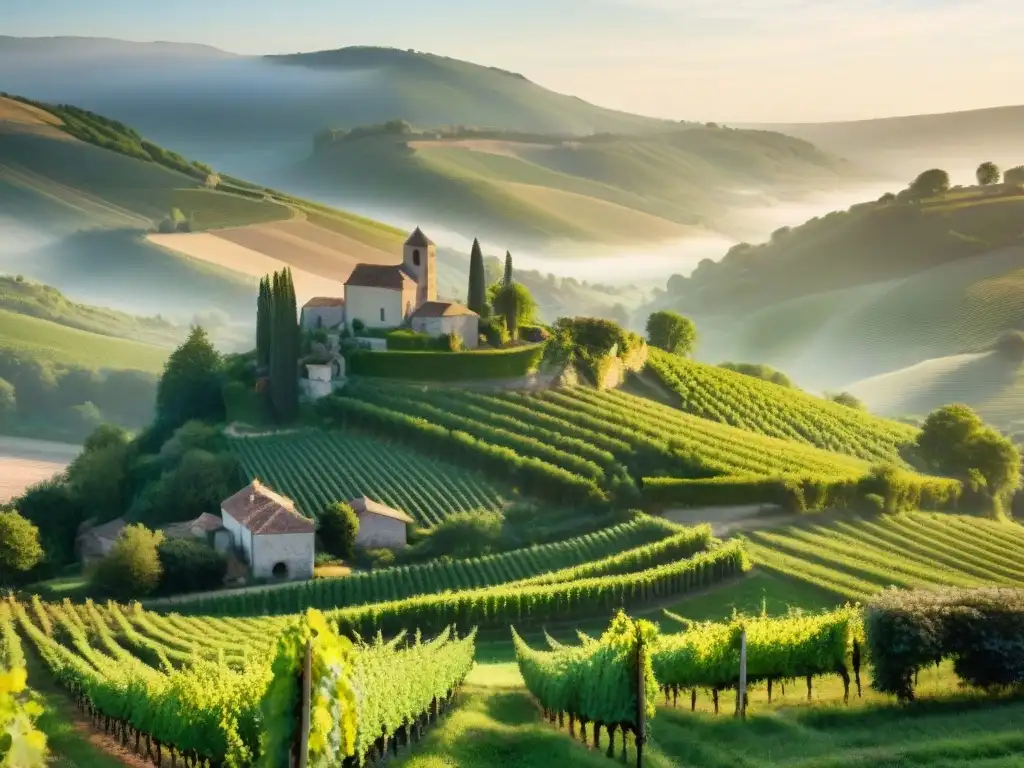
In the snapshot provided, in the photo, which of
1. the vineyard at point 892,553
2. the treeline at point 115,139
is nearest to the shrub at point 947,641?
the vineyard at point 892,553

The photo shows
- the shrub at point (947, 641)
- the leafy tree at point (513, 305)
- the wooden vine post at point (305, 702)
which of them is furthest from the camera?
the leafy tree at point (513, 305)

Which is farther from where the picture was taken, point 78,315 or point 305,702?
point 78,315

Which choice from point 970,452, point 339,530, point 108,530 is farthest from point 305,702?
point 970,452

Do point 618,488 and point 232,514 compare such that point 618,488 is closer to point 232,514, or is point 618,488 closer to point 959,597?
point 232,514

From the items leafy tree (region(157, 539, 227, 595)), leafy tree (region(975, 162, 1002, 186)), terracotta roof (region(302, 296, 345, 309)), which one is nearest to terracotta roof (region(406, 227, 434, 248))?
terracotta roof (region(302, 296, 345, 309))

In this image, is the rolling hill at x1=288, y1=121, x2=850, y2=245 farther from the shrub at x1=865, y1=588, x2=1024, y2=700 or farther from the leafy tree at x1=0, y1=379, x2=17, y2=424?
the shrub at x1=865, y1=588, x2=1024, y2=700

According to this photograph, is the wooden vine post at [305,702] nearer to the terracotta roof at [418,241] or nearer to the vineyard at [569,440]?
the vineyard at [569,440]

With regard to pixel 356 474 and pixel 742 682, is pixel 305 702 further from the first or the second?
pixel 356 474

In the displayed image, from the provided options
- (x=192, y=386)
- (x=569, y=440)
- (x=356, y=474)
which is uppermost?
(x=192, y=386)

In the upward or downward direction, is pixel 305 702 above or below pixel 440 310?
below
